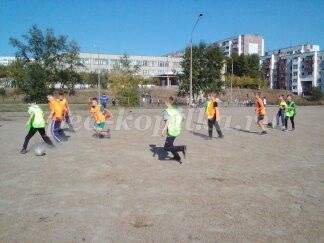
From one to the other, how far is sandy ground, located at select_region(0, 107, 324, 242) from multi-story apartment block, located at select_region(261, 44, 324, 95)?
100 metres

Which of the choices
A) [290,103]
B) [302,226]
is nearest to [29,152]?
[302,226]

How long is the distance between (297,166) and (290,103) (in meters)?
9.13

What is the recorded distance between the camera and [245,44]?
138750 mm

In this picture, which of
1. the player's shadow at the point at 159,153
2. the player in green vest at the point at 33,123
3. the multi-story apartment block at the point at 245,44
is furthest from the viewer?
the multi-story apartment block at the point at 245,44

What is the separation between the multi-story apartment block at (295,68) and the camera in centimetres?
11319

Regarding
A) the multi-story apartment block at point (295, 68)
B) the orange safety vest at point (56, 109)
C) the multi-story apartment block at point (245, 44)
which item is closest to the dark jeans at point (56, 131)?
the orange safety vest at point (56, 109)

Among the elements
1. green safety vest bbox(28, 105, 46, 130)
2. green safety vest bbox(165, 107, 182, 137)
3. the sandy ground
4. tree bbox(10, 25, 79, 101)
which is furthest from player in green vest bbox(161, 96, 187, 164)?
tree bbox(10, 25, 79, 101)

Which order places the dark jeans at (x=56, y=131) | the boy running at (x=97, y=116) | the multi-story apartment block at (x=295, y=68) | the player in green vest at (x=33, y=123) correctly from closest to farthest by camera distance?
the player in green vest at (x=33, y=123)
the dark jeans at (x=56, y=131)
the boy running at (x=97, y=116)
the multi-story apartment block at (x=295, y=68)

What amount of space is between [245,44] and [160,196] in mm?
139030

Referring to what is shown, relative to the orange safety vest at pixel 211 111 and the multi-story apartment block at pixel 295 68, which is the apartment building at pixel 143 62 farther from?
the orange safety vest at pixel 211 111

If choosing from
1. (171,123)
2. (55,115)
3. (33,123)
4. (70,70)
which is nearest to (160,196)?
(171,123)

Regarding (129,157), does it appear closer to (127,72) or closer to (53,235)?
(53,235)

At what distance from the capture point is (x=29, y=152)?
11.0 m

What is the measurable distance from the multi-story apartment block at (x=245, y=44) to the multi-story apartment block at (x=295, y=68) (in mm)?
4894
